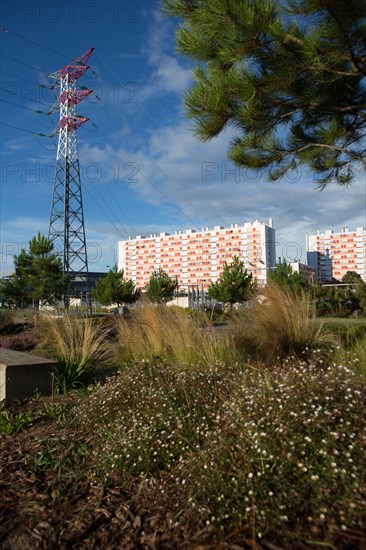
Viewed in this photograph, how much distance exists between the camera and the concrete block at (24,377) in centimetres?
458

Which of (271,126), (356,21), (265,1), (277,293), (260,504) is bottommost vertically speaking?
(260,504)

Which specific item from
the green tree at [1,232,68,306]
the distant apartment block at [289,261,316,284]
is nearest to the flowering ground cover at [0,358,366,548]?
the distant apartment block at [289,261,316,284]

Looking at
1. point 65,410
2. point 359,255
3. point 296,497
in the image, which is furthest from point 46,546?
point 359,255

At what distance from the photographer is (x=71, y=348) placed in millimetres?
5656

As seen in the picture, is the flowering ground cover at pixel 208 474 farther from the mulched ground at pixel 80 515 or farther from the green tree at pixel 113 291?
the green tree at pixel 113 291

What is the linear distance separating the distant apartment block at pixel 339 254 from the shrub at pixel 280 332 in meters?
131

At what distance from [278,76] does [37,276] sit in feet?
99.1

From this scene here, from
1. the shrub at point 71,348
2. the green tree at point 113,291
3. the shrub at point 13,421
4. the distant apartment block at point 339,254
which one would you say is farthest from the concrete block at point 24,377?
the distant apartment block at point 339,254

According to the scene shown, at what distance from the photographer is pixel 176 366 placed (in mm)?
4141

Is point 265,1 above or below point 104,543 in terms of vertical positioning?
above

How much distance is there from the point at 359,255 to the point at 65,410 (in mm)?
142431

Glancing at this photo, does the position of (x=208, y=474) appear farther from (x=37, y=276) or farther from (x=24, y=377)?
(x=37, y=276)

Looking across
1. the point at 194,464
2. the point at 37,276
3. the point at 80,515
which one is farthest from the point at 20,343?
the point at 37,276

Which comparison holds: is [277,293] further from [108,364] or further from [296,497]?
[296,497]
